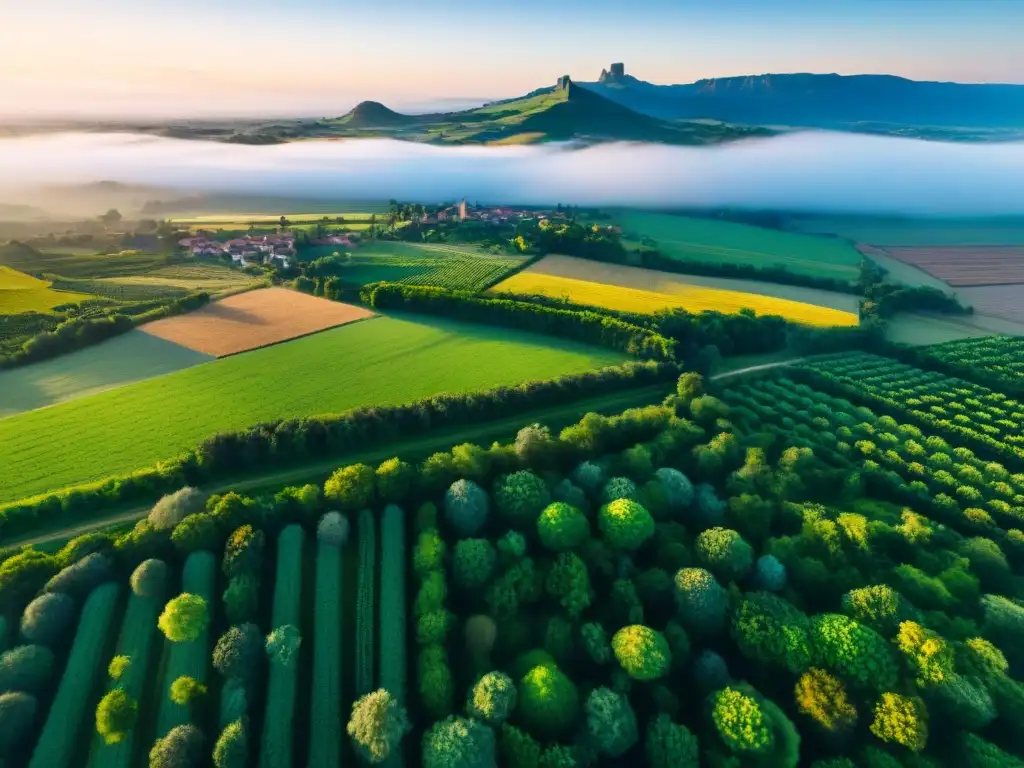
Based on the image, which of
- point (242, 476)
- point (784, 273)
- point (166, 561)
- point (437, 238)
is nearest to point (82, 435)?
point (242, 476)

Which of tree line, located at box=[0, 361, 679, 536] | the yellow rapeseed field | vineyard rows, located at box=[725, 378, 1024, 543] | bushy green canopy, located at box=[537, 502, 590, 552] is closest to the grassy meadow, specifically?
tree line, located at box=[0, 361, 679, 536]

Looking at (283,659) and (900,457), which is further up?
(900,457)

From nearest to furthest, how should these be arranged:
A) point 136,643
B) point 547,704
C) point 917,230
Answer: point 547,704 → point 136,643 → point 917,230

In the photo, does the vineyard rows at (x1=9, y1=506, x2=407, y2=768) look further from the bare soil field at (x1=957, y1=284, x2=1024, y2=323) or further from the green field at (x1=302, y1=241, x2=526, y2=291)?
the bare soil field at (x1=957, y1=284, x2=1024, y2=323)

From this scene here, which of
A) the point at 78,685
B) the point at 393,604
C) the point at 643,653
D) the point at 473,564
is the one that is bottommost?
the point at 78,685

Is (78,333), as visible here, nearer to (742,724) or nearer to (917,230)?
(742,724)

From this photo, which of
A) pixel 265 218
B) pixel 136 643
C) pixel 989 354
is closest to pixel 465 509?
pixel 136 643

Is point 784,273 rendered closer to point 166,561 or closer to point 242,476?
point 242,476
